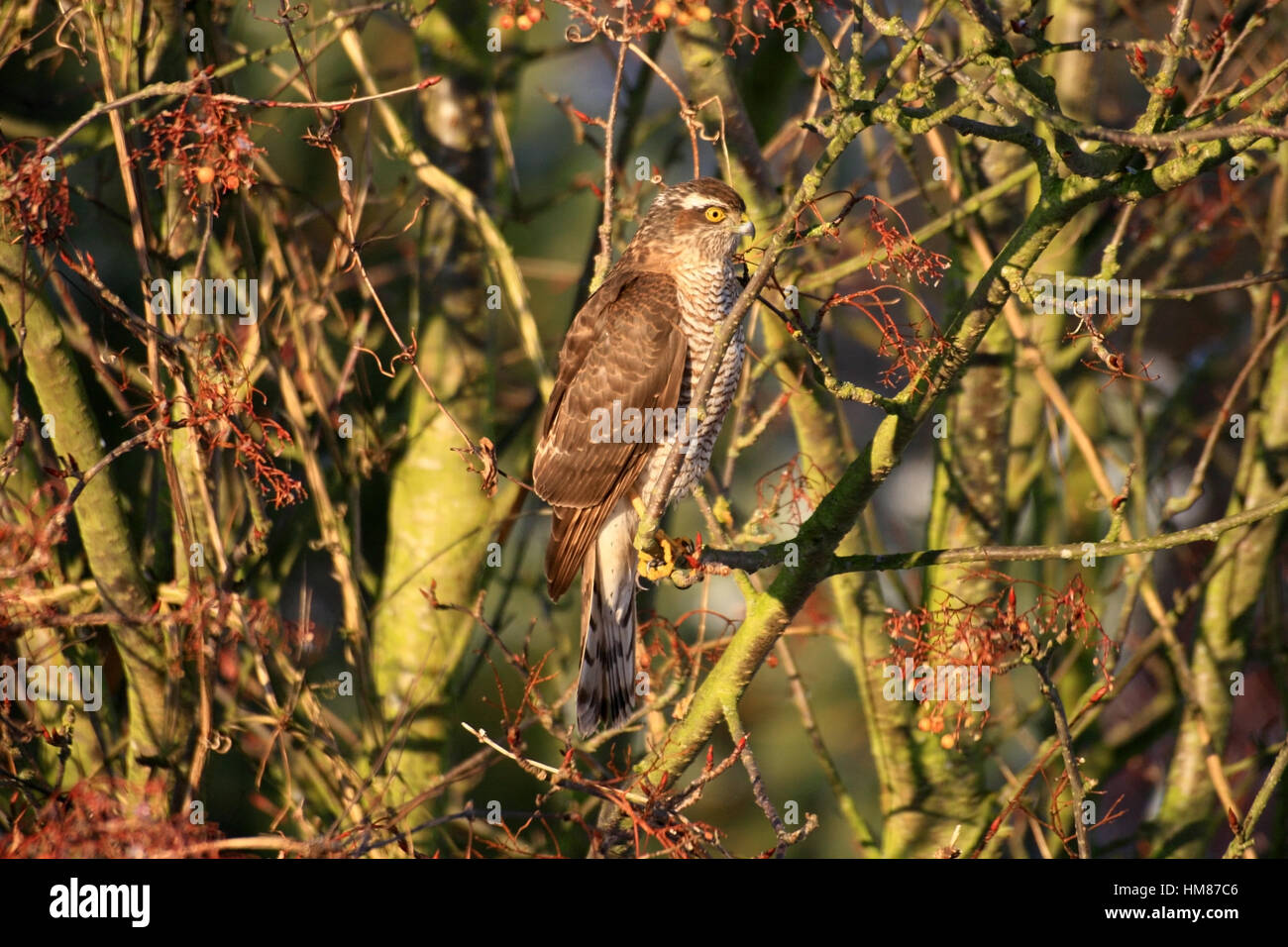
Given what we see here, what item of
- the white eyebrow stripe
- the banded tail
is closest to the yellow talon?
the banded tail

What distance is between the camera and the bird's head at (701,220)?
418 centimetres

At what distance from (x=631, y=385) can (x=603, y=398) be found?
0.11 meters

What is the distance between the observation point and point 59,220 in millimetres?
3428

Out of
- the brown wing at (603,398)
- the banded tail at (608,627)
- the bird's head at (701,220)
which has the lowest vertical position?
the banded tail at (608,627)

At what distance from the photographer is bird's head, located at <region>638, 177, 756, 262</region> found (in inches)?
164

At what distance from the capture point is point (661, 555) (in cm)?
369

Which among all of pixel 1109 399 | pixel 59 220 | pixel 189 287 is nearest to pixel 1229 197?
pixel 1109 399

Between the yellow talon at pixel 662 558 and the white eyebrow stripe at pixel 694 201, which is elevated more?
the white eyebrow stripe at pixel 694 201

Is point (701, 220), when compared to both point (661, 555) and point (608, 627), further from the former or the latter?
Answer: point (608, 627)

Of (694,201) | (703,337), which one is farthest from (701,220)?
(703,337)

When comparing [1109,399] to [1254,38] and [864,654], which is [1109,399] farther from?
[864,654]

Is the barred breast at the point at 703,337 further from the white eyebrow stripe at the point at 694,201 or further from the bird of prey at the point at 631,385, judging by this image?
the white eyebrow stripe at the point at 694,201

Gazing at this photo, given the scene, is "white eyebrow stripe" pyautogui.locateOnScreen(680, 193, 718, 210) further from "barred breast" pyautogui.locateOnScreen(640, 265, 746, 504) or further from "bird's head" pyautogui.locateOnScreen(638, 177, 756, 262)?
"barred breast" pyautogui.locateOnScreen(640, 265, 746, 504)

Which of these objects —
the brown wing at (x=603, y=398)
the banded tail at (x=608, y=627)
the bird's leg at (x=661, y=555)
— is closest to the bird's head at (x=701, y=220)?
the brown wing at (x=603, y=398)
